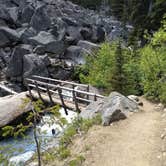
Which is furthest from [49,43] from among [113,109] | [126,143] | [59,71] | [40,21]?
[126,143]

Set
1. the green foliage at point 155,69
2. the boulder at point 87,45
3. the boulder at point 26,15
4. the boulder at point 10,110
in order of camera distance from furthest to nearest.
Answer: the boulder at point 26,15 → the boulder at point 87,45 → the boulder at point 10,110 → the green foliage at point 155,69

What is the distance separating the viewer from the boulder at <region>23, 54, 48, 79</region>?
87.8 ft

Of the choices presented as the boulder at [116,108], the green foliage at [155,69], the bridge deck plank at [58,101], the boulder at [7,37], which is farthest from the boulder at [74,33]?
the boulder at [116,108]

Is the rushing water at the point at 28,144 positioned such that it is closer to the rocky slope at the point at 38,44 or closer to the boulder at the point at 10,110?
the boulder at the point at 10,110

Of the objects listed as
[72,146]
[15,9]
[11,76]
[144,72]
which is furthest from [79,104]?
[15,9]

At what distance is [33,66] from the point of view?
27.0m

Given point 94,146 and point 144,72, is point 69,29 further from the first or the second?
point 94,146

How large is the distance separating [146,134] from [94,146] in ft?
5.47

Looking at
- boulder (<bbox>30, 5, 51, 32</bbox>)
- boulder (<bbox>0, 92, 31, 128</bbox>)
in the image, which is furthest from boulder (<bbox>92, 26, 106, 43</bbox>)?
boulder (<bbox>0, 92, 31, 128</bbox>)

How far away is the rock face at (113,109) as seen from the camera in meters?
12.1

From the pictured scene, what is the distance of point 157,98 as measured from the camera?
49.9ft

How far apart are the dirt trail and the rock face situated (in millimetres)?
265

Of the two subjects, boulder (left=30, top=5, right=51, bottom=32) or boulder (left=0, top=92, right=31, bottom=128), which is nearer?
boulder (left=0, top=92, right=31, bottom=128)

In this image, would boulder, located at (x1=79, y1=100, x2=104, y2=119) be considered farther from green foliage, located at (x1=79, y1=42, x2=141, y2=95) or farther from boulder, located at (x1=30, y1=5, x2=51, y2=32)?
boulder, located at (x1=30, y1=5, x2=51, y2=32)
